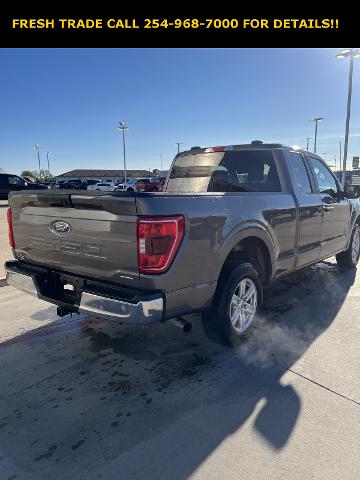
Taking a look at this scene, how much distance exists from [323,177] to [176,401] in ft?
12.8

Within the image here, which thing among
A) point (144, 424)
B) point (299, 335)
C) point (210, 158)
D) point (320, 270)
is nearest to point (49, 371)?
point (144, 424)

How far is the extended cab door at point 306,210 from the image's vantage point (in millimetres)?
4277

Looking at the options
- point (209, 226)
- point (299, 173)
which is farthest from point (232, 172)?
point (209, 226)

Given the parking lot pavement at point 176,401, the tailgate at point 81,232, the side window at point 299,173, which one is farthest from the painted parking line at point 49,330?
the side window at point 299,173

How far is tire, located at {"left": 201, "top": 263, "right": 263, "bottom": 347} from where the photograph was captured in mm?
3199

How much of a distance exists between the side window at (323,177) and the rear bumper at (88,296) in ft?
11.1

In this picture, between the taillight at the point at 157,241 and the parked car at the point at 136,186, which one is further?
the parked car at the point at 136,186

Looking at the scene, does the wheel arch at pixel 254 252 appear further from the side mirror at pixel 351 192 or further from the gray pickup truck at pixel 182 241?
the side mirror at pixel 351 192

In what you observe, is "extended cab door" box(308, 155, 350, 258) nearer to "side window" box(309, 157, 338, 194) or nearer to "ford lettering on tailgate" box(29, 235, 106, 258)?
"side window" box(309, 157, 338, 194)

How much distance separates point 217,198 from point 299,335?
1.80m

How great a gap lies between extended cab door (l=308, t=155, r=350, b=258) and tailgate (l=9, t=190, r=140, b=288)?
323cm

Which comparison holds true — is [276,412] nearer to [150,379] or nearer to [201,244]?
[150,379]

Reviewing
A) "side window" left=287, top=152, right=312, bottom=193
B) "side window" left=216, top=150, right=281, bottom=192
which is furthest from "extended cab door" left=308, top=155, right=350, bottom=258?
"side window" left=216, top=150, right=281, bottom=192

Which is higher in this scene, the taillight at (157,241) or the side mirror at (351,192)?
the side mirror at (351,192)
